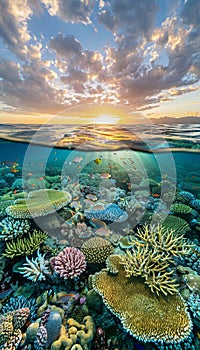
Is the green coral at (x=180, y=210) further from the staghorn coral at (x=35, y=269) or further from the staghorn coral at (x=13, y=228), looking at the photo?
the staghorn coral at (x=13, y=228)

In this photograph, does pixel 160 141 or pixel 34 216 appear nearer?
pixel 34 216

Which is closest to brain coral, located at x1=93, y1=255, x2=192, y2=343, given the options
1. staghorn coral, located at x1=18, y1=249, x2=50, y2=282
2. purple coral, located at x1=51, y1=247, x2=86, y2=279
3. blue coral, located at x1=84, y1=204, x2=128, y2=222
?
purple coral, located at x1=51, y1=247, x2=86, y2=279

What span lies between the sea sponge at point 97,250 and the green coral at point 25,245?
50.8 inches

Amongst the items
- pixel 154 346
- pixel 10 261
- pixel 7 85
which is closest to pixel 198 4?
pixel 154 346

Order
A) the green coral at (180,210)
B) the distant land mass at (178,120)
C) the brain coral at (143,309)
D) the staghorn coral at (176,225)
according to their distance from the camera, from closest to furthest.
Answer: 1. the brain coral at (143,309)
2. the staghorn coral at (176,225)
3. the green coral at (180,210)
4. the distant land mass at (178,120)

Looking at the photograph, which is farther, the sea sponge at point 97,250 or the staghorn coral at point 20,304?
the sea sponge at point 97,250

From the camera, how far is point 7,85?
12.1 metres

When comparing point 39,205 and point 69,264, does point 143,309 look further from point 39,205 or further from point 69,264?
point 39,205

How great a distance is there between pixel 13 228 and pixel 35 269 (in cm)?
170

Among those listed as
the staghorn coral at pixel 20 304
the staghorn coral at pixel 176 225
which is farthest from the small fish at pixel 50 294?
the staghorn coral at pixel 176 225

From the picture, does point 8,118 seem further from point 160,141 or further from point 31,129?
point 160,141

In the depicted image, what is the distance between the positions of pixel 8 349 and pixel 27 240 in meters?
2.17

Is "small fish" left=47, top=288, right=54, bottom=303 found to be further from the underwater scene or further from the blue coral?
the blue coral

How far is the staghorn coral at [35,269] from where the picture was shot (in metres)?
3.13
